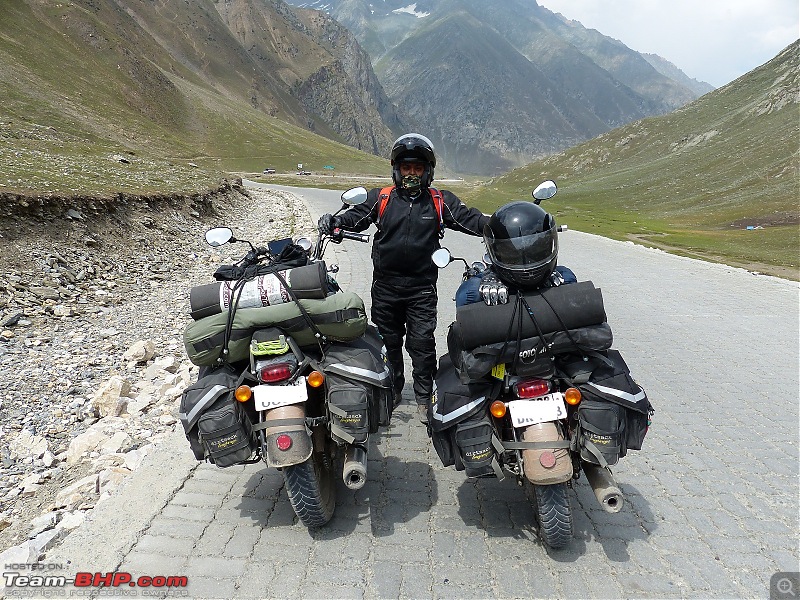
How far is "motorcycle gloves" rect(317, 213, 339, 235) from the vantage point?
460 cm

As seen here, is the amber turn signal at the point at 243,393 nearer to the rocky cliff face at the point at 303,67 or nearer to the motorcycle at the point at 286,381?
the motorcycle at the point at 286,381

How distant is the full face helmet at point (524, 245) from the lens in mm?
3334

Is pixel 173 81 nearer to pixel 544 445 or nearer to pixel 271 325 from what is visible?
pixel 271 325

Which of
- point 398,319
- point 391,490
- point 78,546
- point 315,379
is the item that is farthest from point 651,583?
point 78,546

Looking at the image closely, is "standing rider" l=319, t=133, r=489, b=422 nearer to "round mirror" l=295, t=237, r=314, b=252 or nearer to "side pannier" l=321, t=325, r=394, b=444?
"round mirror" l=295, t=237, r=314, b=252

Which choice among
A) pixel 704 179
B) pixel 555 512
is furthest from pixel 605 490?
pixel 704 179

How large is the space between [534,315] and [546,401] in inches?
21.9

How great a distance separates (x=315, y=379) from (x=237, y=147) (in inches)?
3860

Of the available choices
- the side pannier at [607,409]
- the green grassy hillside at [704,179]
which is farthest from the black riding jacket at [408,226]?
the green grassy hillside at [704,179]

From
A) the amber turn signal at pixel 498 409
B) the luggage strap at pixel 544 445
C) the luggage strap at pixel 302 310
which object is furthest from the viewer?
the luggage strap at pixel 302 310

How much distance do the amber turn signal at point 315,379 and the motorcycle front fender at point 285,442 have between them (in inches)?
8.2

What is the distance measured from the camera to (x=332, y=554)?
3365mm

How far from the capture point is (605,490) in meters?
3.16

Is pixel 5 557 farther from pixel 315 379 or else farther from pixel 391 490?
pixel 391 490
